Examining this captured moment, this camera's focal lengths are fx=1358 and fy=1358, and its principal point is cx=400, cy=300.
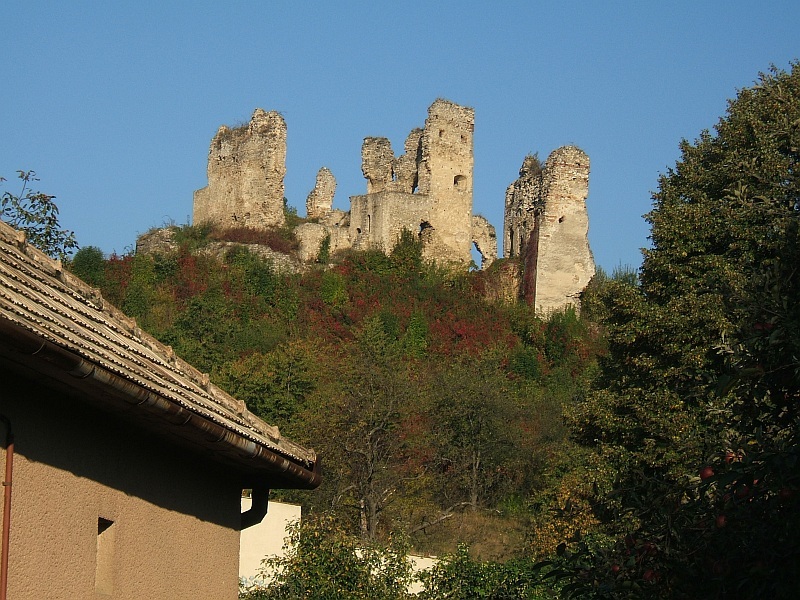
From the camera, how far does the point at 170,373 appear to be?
687 cm

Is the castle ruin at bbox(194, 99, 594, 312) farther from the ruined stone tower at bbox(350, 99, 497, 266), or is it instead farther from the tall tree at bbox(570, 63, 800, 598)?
the tall tree at bbox(570, 63, 800, 598)

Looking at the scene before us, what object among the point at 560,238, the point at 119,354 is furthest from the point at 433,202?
the point at 119,354

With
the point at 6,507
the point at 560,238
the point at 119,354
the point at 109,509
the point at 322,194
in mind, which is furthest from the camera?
the point at 322,194

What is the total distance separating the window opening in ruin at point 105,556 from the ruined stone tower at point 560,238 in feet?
130

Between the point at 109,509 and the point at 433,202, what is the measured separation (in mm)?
42391

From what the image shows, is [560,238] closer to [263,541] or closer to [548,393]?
[548,393]

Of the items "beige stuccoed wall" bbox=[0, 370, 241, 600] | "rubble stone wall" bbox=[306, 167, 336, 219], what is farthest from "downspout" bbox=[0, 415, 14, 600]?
"rubble stone wall" bbox=[306, 167, 336, 219]

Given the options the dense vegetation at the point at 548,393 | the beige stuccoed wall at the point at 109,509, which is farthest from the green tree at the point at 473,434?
the beige stuccoed wall at the point at 109,509

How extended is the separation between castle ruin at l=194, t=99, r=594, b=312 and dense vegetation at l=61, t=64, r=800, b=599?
1.67 m

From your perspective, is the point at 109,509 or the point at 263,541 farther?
the point at 263,541

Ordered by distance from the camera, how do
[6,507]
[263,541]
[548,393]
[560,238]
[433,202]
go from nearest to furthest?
[6,507] < [263,541] < [548,393] < [560,238] < [433,202]

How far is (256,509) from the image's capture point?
7.84 meters

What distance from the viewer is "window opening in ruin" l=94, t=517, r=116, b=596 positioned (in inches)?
231

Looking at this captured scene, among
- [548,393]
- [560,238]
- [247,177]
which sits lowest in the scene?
[548,393]
